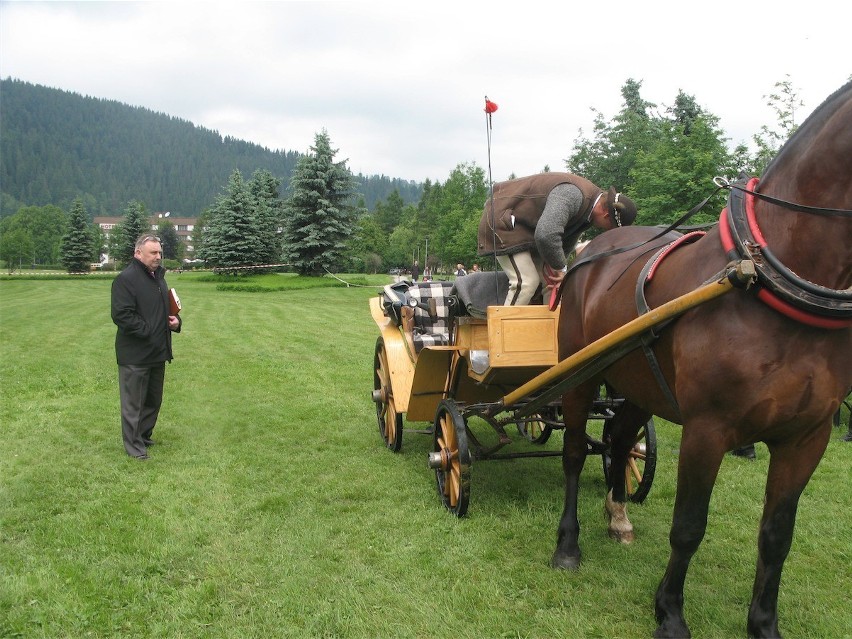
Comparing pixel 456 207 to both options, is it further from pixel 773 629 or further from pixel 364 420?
pixel 773 629

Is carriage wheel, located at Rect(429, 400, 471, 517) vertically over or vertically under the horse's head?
under

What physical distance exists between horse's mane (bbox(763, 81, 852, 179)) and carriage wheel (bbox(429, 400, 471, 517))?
8.74 ft

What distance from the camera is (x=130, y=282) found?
18.9 feet

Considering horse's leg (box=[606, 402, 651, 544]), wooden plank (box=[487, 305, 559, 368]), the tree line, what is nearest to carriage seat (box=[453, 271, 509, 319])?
wooden plank (box=[487, 305, 559, 368])

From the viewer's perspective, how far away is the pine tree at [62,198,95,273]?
1852 inches

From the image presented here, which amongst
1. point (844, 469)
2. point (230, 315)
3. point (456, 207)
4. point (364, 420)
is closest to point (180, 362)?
point (364, 420)

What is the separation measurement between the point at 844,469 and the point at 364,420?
4796 mm

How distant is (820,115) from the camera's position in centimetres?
248

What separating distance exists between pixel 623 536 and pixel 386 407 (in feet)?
9.99

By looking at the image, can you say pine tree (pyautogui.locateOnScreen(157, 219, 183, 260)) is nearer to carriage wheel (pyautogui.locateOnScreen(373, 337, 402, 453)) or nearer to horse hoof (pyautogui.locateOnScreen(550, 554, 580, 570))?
carriage wheel (pyautogui.locateOnScreen(373, 337, 402, 453))

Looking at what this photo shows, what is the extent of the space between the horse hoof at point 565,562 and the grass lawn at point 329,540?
59mm

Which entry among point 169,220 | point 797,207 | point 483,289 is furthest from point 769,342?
point 169,220

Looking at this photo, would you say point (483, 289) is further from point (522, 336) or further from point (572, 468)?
point (572, 468)

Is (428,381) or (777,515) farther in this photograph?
(428,381)
